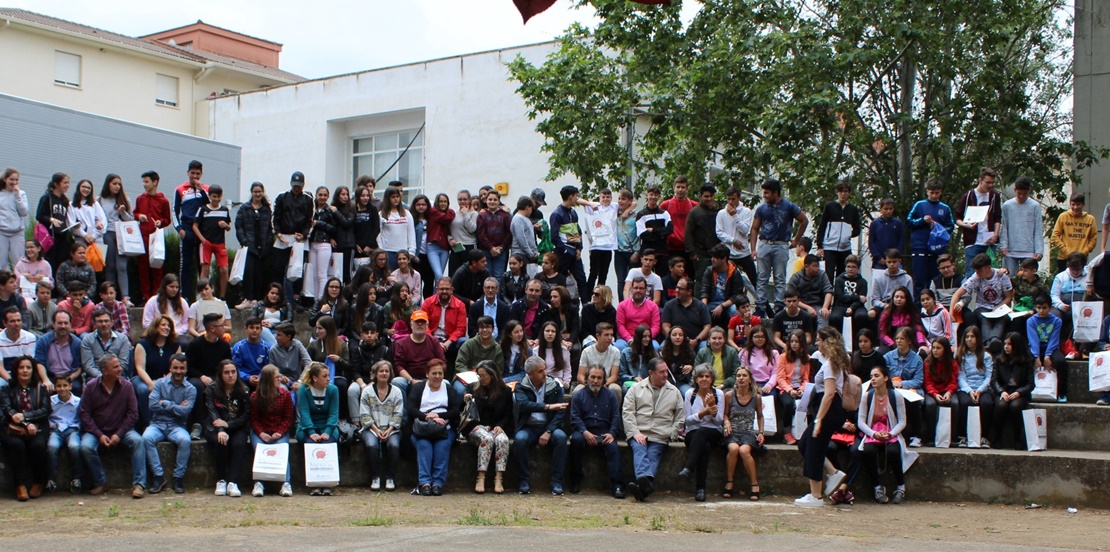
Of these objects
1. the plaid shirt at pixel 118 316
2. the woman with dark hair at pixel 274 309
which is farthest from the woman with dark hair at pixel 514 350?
the plaid shirt at pixel 118 316

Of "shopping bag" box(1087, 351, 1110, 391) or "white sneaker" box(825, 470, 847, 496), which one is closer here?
"white sneaker" box(825, 470, 847, 496)

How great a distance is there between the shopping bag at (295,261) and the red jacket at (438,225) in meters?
1.63

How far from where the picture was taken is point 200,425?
11562mm

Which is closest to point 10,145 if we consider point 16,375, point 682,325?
point 16,375

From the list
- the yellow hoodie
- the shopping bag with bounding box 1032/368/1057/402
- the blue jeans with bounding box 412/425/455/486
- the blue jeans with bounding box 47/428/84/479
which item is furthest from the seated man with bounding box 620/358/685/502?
the yellow hoodie

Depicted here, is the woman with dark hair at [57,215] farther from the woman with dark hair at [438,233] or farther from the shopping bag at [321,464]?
the shopping bag at [321,464]

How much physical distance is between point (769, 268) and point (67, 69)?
2563 cm

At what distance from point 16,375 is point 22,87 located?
23.6 meters

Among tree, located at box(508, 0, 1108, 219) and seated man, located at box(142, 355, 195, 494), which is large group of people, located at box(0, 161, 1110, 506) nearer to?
seated man, located at box(142, 355, 195, 494)

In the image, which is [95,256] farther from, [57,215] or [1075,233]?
[1075,233]

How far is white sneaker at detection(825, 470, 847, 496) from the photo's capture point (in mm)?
10578

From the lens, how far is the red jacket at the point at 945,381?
11.6 metres

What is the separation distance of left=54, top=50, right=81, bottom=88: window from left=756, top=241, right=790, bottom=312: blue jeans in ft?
82.9

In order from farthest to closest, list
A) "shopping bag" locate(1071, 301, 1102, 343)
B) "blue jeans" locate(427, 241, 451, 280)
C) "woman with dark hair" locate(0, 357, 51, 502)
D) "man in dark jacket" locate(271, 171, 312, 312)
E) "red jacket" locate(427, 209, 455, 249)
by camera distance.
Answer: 1. "blue jeans" locate(427, 241, 451, 280)
2. "red jacket" locate(427, 209, 455, 249)
3. "man in dark jacket" locate(271, 171, 312, 312)
4. "shopping bag" locate(1071, 301, 1102, 343)
5. "woman with dark hair" locate(0, 357, 51, 502)
